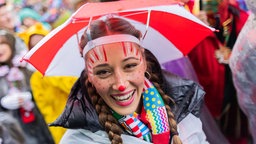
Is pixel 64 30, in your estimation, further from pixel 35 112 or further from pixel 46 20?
pixel 46 20

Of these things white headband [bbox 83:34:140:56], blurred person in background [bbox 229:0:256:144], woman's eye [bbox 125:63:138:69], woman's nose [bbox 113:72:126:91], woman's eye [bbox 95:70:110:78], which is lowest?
blurred person in background [bbox 229:0:256:144]

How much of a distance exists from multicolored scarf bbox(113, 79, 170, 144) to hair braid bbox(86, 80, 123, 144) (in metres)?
0.04

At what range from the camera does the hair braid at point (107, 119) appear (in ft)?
6.92

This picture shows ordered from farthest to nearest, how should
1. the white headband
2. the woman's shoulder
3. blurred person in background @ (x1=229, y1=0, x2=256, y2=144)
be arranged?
1. blurred person in background @ (x1=229, y1=0, x2=256, y2=144)
2. the woman's shoulder
3. the white headband

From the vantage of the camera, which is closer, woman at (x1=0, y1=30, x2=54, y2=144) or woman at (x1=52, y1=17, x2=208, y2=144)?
woman at (x1=52, y1=17, x2=208, y2=144)

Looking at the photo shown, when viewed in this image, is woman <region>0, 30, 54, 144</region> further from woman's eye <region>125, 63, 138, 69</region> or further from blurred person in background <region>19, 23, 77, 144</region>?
woman's eye <region>125, 63, 138, 69</region>

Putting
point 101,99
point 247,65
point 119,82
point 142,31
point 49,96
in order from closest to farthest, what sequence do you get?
point 119,82 < point 101,99 < point 142,31 < point 247,65 < point 49,96

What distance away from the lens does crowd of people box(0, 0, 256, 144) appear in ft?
6.97

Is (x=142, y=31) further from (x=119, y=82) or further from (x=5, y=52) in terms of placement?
(x=5, y=52)

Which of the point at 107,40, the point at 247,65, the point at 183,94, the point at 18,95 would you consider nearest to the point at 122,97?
the point at 107,40

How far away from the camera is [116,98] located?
2.13 m

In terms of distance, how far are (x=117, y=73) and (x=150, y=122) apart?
31cm

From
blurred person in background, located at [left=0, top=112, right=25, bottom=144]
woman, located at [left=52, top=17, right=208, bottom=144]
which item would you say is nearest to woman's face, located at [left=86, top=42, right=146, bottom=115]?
woman, located at [left=52, top=17, right=208, bottom=144]

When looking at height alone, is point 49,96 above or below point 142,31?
below
